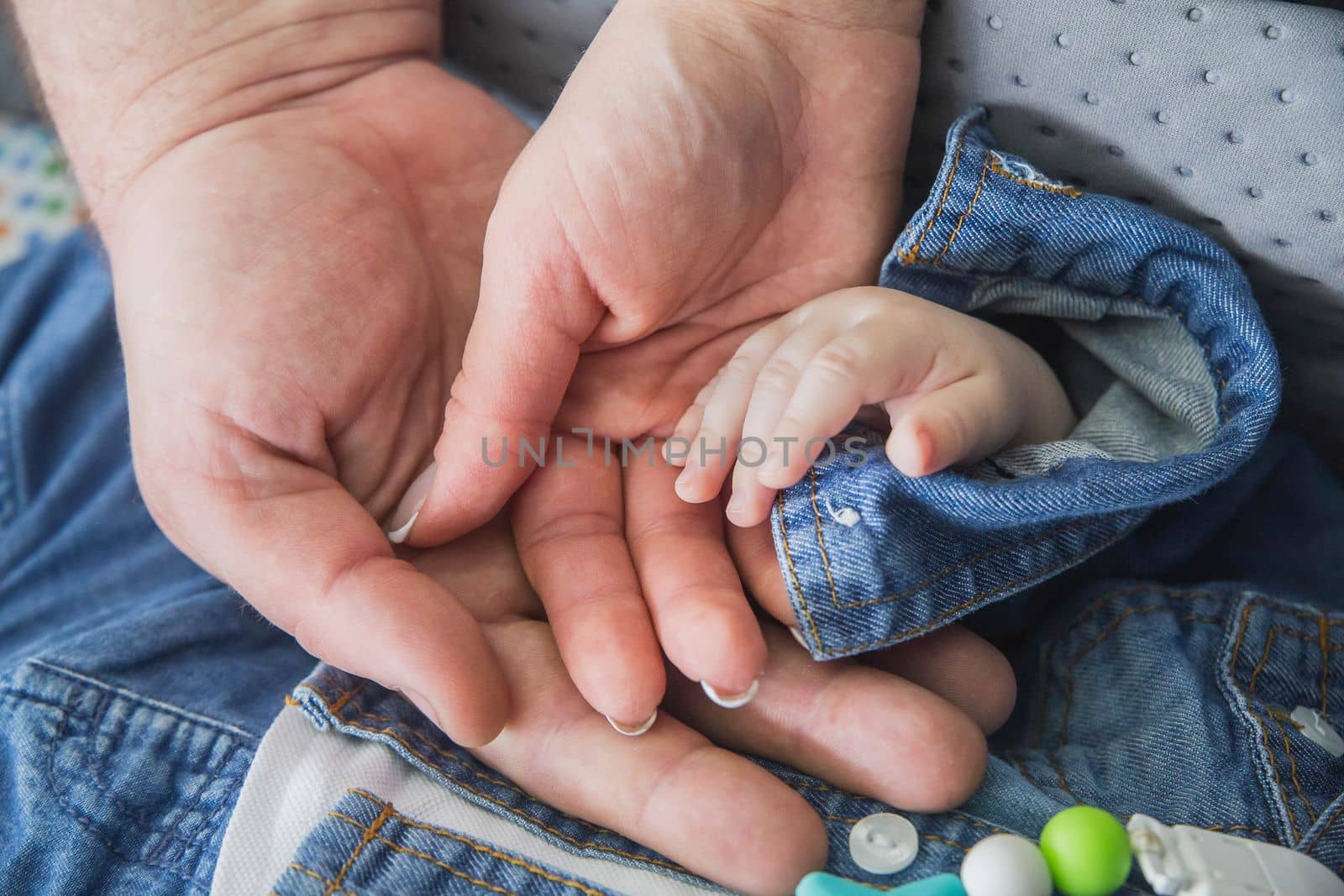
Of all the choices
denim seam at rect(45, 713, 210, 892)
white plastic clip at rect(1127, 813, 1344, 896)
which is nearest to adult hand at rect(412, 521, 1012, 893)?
white plastic clip at rect(1127, 813, 1344, 896)

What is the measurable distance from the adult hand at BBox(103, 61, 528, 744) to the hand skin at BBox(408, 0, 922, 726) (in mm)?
68

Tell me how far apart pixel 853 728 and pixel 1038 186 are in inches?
17.6

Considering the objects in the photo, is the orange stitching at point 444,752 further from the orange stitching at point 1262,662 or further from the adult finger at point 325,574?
the orange stitching at point 1262,662

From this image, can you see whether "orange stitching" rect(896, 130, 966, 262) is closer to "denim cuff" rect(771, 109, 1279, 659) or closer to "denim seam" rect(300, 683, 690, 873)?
"denim cuff" rect(771, 109, 1279, 659)

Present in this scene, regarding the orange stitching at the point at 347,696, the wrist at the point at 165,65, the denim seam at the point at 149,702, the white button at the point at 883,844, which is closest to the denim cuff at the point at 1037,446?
the white button at the point at 883,844

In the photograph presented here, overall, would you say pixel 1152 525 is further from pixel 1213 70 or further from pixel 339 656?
pixel 339 656

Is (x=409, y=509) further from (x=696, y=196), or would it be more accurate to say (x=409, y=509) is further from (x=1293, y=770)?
(x=1293, y=770)

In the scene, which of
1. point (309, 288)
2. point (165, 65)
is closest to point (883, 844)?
point (309, 288)

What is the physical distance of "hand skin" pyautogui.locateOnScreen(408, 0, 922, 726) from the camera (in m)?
0.73

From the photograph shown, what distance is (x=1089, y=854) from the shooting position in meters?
0.60

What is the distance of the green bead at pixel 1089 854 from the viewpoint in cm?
60

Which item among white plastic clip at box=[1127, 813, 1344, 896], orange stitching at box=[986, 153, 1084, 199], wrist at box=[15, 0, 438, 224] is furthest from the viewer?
wrist at box=[15, 0, 438, 224]

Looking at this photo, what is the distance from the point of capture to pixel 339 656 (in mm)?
708

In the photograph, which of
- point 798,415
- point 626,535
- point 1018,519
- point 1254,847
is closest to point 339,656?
point 626,535
